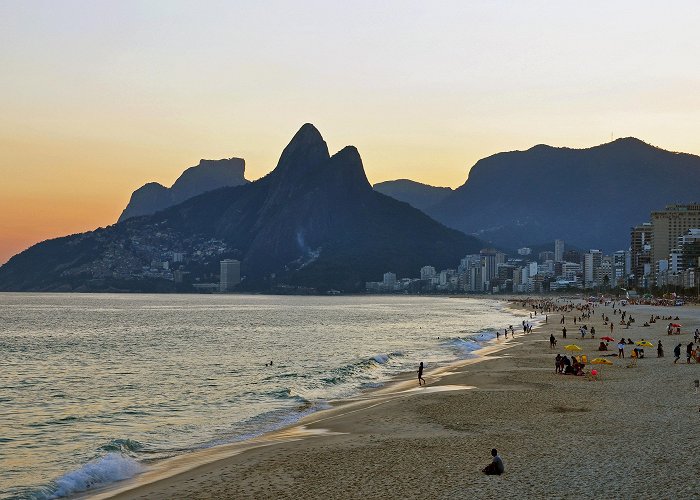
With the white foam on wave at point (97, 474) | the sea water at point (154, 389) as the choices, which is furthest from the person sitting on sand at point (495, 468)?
the sea water at point (154, 389)

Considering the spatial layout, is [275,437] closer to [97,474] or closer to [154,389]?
[97,474]

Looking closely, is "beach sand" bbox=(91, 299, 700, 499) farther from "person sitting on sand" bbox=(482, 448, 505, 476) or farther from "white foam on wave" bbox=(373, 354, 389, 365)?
"white foam on wave" bbox=(373, 354, 389, 365)

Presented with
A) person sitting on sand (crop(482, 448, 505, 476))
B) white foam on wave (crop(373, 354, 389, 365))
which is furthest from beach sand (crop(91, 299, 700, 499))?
white foam on wave (crop(373, 354, 389, 365))

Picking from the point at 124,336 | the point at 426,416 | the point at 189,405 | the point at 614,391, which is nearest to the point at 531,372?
the point at 614,391

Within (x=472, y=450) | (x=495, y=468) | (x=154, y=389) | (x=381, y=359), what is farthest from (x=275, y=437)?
(x=381, y=359)

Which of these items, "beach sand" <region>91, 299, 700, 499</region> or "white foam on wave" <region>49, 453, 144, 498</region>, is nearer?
"beach sand" <region>91, 299, 700, 499</region>

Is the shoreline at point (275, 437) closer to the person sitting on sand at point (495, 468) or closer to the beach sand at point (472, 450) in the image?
the beach sand at point (472, 450)
